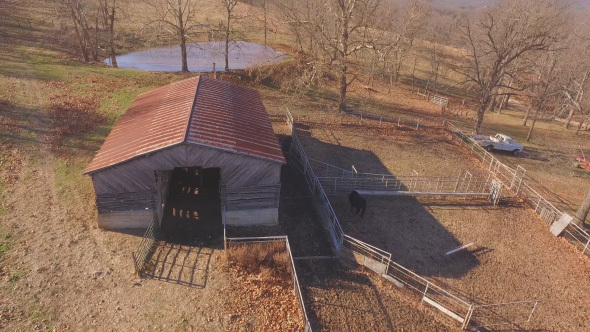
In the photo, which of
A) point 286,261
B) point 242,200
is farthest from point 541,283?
point 242,200

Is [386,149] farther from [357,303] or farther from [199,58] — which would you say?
[199,58]

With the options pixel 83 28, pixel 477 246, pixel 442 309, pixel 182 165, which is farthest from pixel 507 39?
pixel 83 28

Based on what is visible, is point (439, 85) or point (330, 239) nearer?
point (330, 239)

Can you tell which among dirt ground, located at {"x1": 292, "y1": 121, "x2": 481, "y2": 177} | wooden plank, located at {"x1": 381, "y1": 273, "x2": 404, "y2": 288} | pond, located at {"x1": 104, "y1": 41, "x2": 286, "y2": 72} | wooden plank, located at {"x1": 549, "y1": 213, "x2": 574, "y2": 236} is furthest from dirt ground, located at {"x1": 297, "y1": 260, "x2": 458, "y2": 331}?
pond, located at {"x1": 104, "y1": 41, "x2": 286, "y2": 72}

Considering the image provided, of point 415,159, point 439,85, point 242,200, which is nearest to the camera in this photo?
point 242,200

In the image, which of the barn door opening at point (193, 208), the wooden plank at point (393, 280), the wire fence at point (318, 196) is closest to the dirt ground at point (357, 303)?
the wooden plank at point (393, 280)

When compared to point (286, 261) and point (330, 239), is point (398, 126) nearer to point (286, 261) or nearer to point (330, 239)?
point (330, 239)

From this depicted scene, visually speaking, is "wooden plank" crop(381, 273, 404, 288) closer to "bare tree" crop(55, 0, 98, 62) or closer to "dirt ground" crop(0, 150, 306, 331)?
"dirt ground" crop(0, 150, 306, 331)
